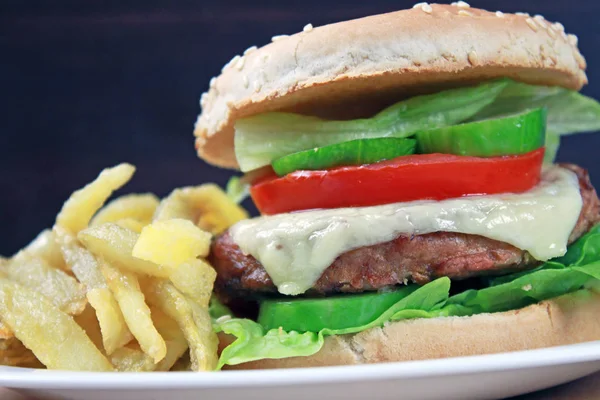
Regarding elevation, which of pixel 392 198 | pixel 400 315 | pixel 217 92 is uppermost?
pixel 217 92

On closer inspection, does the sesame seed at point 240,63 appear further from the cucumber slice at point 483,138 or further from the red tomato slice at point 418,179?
the cucumber slice at point 483,138

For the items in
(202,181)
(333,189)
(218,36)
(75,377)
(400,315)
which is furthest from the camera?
(202,181)

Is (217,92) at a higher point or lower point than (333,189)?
higher

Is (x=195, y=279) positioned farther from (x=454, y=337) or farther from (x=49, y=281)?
(x=454, y=337)

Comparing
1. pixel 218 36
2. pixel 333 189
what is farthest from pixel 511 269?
pixel 218 36

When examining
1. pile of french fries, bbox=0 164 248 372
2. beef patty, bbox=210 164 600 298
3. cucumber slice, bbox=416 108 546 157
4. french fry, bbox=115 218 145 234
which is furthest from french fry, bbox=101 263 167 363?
cucumber slice, bbox=416 108 546 157

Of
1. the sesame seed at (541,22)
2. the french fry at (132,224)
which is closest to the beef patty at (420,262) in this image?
the sesame seed at (541,22)

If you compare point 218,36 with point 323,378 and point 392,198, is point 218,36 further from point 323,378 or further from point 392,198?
point 323,378

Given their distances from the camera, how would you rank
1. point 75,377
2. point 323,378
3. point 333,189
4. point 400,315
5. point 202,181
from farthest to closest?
point 202,181 < point 333,189 < point 400,315 < point 75,377 < point 323,378
